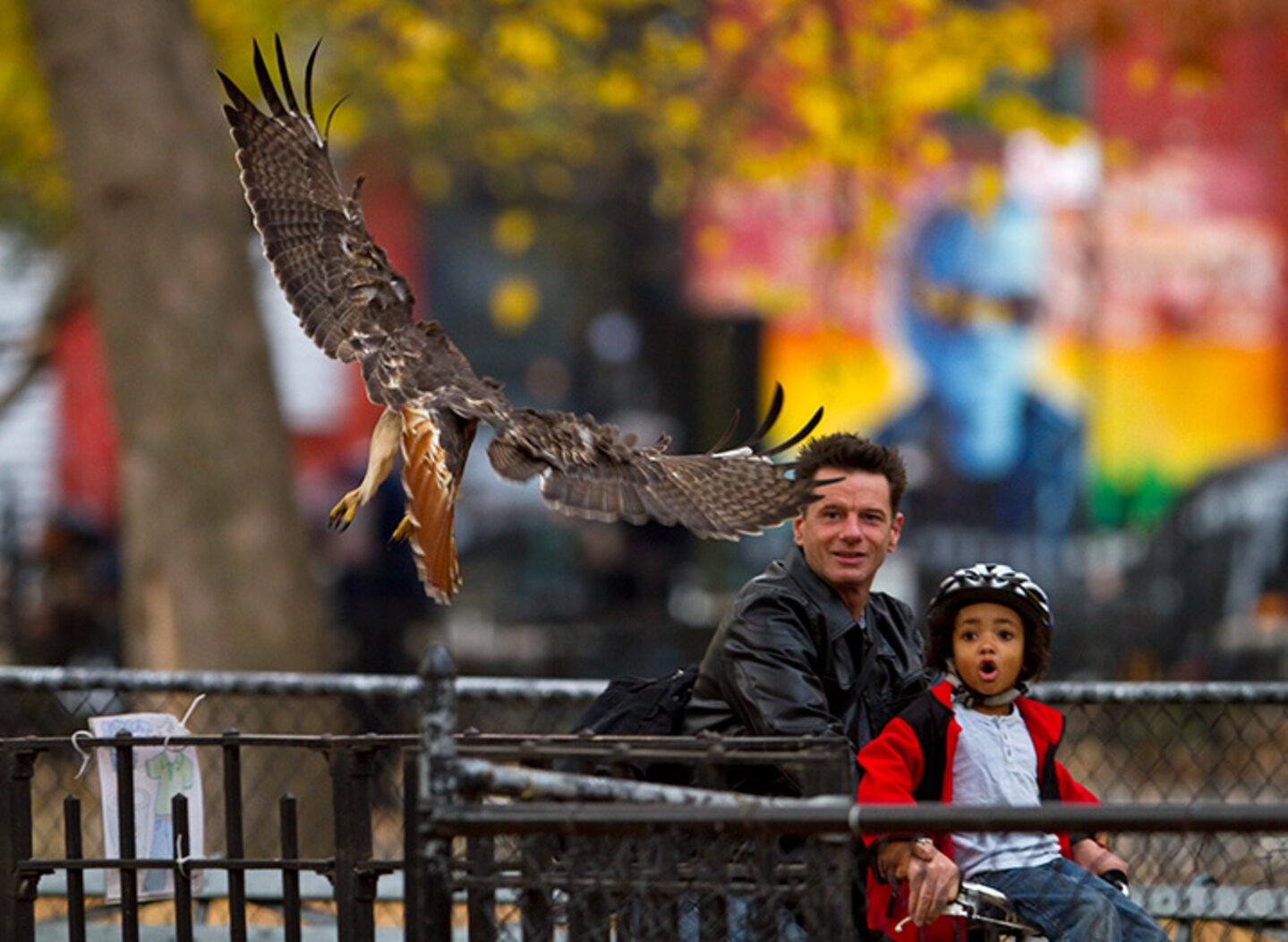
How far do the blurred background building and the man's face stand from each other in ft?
19.4

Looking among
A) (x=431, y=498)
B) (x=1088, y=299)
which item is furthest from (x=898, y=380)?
(x=431, y=498)

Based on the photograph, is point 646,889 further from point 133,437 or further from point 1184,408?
point 1184,408

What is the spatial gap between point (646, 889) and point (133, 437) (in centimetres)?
527

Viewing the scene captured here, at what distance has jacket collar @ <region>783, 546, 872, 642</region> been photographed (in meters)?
4.13

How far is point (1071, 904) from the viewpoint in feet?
12.1

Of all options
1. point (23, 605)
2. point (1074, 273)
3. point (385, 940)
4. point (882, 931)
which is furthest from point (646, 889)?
point (1074, 273)

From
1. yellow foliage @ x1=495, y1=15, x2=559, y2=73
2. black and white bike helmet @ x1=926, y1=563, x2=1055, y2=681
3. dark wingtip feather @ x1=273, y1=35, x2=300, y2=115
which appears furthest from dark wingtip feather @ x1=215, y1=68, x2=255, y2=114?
yellow foliage @ x1=495, y1=15, x2=559, y2=73

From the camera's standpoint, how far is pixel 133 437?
776 centimetres

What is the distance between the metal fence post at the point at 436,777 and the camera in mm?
2900

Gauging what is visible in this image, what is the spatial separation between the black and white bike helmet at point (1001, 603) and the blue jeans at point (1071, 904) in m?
0.43

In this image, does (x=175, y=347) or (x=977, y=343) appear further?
(x=977, y=343)

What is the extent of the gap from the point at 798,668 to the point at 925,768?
337mm

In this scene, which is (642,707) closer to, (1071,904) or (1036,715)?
(1036,715)

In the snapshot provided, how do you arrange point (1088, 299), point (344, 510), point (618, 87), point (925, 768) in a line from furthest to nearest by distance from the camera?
point (1088, 299) < point (618, 87) < point (344, 510) < point (925, 768)
